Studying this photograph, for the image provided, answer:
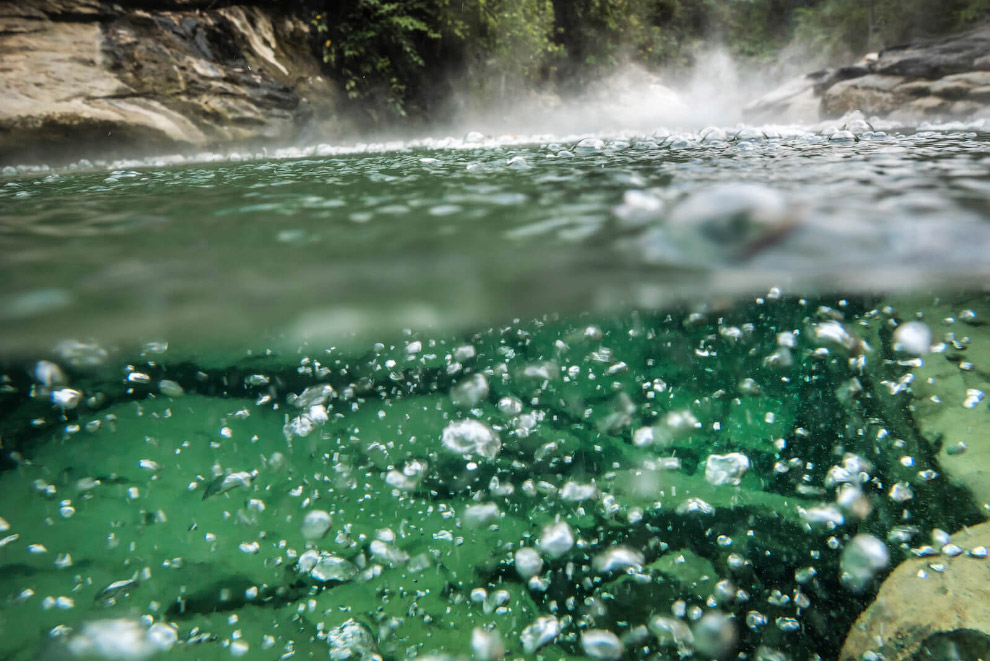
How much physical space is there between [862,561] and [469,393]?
6.69ft

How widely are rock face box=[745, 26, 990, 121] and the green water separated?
24.9ft

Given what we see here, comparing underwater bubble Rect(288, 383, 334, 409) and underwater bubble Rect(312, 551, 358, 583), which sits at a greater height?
underwater bubble Rect(288, 383, 334, 409)

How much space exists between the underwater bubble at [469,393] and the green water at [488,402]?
0.03m

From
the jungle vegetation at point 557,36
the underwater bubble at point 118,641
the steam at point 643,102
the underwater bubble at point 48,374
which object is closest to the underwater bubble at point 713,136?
the underwater bubble at point 48,374

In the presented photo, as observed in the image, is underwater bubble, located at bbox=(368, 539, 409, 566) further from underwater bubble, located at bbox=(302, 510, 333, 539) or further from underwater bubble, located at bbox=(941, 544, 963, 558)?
underwater bubble, located at bbox=(941, 544, 963, 558)

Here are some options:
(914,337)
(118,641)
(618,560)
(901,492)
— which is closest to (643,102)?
(914,337)

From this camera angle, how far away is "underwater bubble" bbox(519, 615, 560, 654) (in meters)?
2.16

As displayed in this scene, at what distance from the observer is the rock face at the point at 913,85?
9227 millimetres

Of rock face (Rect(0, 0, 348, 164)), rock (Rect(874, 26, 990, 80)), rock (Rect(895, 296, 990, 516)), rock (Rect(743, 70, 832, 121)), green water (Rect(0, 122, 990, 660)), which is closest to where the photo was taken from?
green water (Rect(0, 122, 990, 660))

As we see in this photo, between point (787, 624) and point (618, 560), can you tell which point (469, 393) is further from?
point (787, 624)

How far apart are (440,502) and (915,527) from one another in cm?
228

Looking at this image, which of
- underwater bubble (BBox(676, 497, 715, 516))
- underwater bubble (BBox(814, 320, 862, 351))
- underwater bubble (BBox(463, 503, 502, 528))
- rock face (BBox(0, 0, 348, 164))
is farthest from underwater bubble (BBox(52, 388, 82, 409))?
rock face (BBox(0, 0, 348, 164))

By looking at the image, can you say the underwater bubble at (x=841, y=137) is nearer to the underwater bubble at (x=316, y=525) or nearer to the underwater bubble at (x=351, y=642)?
the underwater bubble at (x=316, y=525)

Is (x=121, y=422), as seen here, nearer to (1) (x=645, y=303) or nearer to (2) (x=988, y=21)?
(1) (x=645, y=303)
